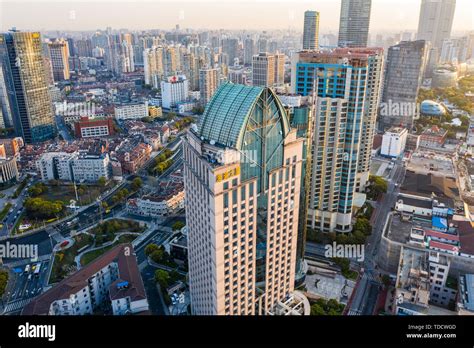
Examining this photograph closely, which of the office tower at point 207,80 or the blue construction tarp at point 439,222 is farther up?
the office tower at point 207,80

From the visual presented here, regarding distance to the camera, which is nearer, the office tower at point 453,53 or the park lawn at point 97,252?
the park lawn at point 97,252

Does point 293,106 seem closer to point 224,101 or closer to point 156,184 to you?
point 224,101

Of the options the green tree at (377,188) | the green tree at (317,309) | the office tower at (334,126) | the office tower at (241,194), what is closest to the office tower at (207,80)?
the green tree at (377,188)

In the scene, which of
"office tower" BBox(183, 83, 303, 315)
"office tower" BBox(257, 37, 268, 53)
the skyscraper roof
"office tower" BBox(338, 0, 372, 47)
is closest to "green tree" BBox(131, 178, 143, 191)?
"office tower" BBox(183, 83, 303, 315)

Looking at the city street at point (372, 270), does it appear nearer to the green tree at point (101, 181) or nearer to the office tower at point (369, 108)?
the office tower at point (369, 108)

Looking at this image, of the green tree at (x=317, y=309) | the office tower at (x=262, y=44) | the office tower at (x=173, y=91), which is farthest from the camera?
the office tower at (x=262, y=44)

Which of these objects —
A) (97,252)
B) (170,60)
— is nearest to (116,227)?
(97,252)

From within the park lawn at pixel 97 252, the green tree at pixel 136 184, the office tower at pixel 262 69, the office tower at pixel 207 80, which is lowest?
the park lawn at pixel 97 252
